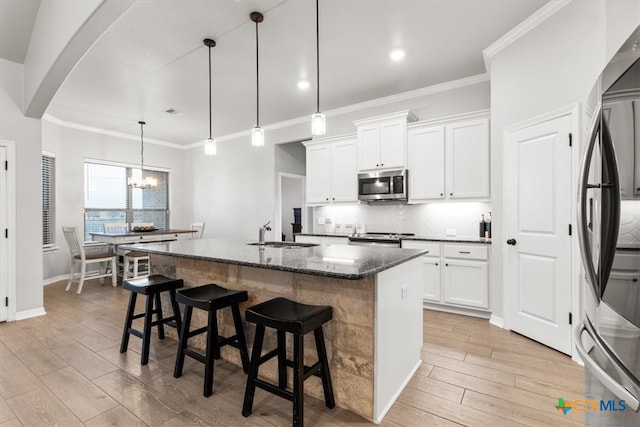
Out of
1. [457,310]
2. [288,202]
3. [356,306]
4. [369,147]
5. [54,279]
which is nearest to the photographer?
[356,306]

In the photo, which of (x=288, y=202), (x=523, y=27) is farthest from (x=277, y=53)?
(x=288, y=202)

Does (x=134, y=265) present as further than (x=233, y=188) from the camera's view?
No

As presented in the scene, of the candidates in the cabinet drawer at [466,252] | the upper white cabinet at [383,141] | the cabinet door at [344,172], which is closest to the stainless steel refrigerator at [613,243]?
the cabinet drawer at [466,252]

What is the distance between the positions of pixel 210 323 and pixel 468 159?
135 inches

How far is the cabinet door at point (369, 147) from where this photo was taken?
4547mm

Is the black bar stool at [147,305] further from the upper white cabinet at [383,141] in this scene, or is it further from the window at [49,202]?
the window at [49,202]

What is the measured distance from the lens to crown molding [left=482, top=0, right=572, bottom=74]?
2.70 meters

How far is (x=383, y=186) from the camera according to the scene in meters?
4.50

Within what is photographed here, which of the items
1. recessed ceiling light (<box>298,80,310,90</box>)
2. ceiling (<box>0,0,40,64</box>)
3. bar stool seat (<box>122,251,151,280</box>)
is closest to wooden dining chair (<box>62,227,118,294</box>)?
bar stool seat (<box>122,251,151,280</box>)

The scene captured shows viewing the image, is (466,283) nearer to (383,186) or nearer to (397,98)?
(383,186)

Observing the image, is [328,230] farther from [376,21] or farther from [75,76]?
[75,76]

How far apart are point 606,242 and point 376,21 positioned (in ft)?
8.84

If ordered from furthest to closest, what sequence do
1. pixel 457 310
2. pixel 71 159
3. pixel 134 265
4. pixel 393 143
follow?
pixel 71 159 < pixel 134 265 < pixel 393 143 < pixel 457 310

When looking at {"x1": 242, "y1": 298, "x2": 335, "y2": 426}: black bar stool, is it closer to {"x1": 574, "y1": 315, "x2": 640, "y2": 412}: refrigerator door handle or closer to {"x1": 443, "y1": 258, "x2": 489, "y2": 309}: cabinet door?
{"x1": 574, "y1": 315, "x2": 640, "y2": 412}: refrigerator door handle
